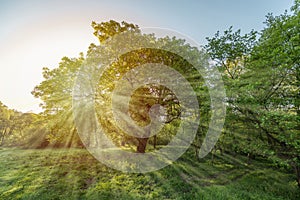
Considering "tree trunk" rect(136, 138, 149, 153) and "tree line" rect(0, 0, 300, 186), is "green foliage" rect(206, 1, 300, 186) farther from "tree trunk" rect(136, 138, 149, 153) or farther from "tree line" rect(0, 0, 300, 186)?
"tree trunk" rect(136, 138, 149, 153)

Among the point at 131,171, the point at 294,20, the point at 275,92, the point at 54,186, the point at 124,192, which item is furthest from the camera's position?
the point at 131,171

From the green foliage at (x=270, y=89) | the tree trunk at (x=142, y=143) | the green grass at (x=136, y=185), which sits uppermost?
the green foliage at (x=270, y=89)

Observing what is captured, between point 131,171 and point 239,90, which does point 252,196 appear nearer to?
point 239,90

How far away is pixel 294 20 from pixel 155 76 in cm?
744

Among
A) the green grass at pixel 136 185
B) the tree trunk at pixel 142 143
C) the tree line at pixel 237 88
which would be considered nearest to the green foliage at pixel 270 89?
the tree line at pixel 237 88

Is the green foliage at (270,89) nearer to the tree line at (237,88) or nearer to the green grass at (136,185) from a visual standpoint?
the tree line at (237,88)

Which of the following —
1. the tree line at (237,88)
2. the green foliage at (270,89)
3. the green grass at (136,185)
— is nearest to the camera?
the green foliage at (270,89)

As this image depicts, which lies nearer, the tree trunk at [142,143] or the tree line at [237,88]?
the tree line at [237,88]

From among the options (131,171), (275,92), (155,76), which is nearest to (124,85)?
(155,76)

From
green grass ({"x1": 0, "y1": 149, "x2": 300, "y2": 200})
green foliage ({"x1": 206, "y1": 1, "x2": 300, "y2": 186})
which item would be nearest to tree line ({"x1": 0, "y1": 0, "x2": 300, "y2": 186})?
green foliage ({"x1": 206, "y1": 1, "x2": 300, "y2": 186})

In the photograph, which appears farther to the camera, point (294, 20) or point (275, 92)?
point (275, 92)

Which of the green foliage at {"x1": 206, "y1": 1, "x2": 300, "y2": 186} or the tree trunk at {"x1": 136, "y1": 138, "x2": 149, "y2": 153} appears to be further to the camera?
the tree trunk at {"x1": 136, "y1": 138, "x2": 149, "y2": 153}

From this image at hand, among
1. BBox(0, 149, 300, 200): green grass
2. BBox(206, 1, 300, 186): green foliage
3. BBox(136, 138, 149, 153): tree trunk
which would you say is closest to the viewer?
BBox(206, 1, 300, 186): green foliage

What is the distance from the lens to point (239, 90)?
22.7ft
